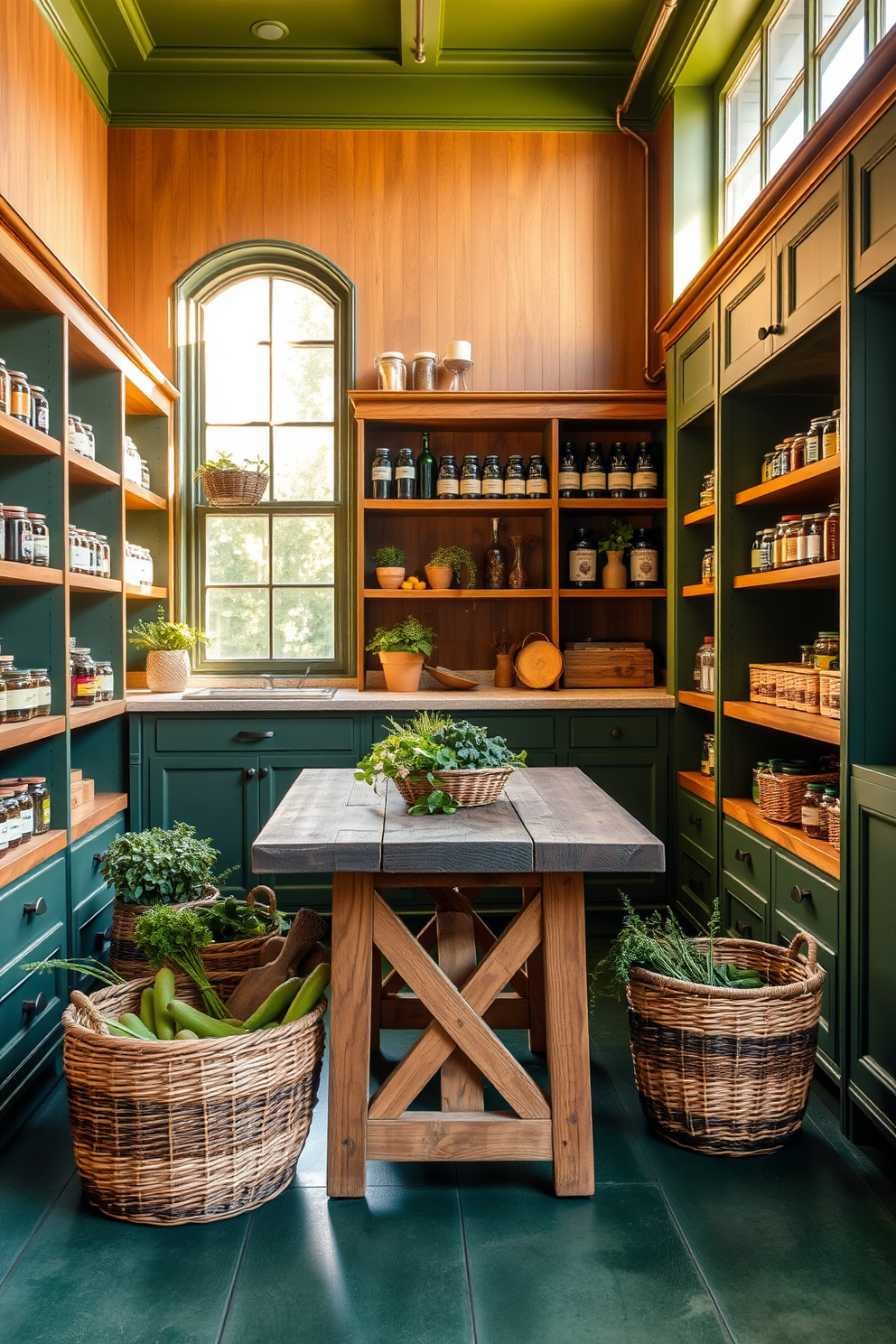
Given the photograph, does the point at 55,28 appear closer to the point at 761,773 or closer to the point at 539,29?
the point at 539,29

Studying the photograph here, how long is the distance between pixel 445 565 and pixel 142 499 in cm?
140

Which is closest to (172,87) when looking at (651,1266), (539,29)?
(539,29)

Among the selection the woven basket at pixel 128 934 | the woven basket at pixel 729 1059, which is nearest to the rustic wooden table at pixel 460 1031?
the woven basket at pixel 729 1059

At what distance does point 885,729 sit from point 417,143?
3.82 m

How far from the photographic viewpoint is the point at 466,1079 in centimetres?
236

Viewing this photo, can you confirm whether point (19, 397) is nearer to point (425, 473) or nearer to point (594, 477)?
point (425, 473)

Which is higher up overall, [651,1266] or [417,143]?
[417,143]

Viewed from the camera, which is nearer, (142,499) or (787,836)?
(787,836)

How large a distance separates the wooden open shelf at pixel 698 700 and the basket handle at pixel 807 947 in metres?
1.32

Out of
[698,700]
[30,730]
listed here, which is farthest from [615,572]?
[30,730]

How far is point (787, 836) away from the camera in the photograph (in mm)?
3082

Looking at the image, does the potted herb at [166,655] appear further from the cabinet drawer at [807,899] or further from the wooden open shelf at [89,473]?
the cabinet drawer at [807,899]

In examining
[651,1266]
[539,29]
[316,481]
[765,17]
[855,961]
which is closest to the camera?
[651,1266]

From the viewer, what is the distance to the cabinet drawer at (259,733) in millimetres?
4258
